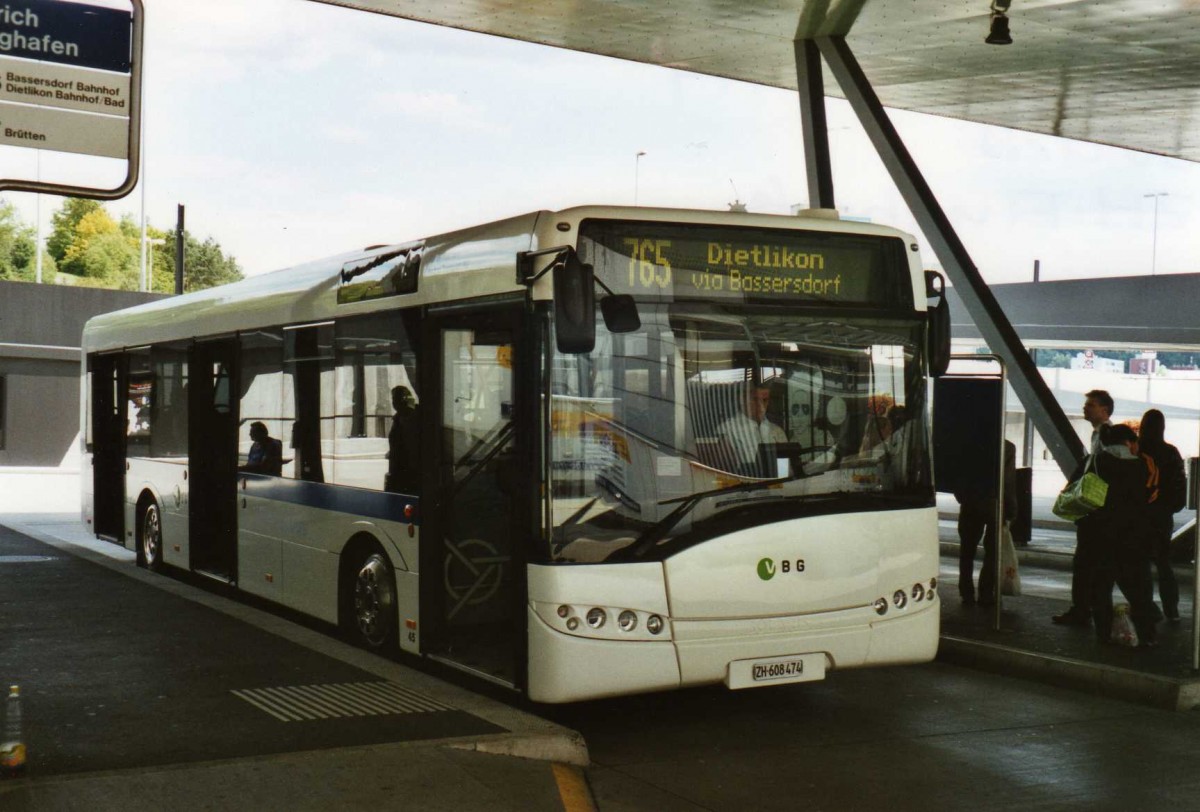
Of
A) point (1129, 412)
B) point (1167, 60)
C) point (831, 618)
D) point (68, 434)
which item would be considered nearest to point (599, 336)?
point (831, 618)

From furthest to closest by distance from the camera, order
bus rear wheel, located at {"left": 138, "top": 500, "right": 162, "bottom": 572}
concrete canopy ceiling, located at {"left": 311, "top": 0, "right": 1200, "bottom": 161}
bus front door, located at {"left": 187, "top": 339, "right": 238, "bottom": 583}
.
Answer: concrete canopy ceiling, located at {"left": 311, "top": 0, "right": 1200, "bottom": 161}, bus rear wheel, located at {"left": 138, "top": 500, "right": 162, "bottom": 572}, bus front door, located at {"left": 187, "top": 339, "right": 238, "bottom": 583}

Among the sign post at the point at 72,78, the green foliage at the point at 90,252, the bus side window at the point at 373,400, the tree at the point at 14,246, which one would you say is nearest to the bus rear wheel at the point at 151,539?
the bus side window at the point at 373,400

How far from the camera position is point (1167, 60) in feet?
55.7

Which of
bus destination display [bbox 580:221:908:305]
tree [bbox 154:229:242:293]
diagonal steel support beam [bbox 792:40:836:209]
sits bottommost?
bus destination display [bbox 580:221:908:305]

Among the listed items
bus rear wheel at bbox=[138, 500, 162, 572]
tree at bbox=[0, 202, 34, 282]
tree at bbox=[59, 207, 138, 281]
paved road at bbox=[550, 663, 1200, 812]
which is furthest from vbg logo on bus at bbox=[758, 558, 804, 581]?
tree at bbox=[59, 207, 138, 281]

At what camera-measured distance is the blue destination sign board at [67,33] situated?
601 cm

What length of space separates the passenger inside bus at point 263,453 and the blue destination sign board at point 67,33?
520 centimetres

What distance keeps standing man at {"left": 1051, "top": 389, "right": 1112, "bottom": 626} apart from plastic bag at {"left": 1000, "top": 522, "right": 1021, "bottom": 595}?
847 mm

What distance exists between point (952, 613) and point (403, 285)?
19.0ft

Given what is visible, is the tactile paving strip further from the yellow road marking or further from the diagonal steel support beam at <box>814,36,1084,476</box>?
the diagonal steel support beam at <box>814,36,1084,476</box>

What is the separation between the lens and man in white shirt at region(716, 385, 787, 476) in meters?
7.54

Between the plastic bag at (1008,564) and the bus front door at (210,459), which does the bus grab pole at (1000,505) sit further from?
the bus front door at (210,459)

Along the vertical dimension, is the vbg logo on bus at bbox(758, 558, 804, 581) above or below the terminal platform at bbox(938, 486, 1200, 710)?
above

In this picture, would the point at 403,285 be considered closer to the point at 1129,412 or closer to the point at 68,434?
the point at 1129,412
